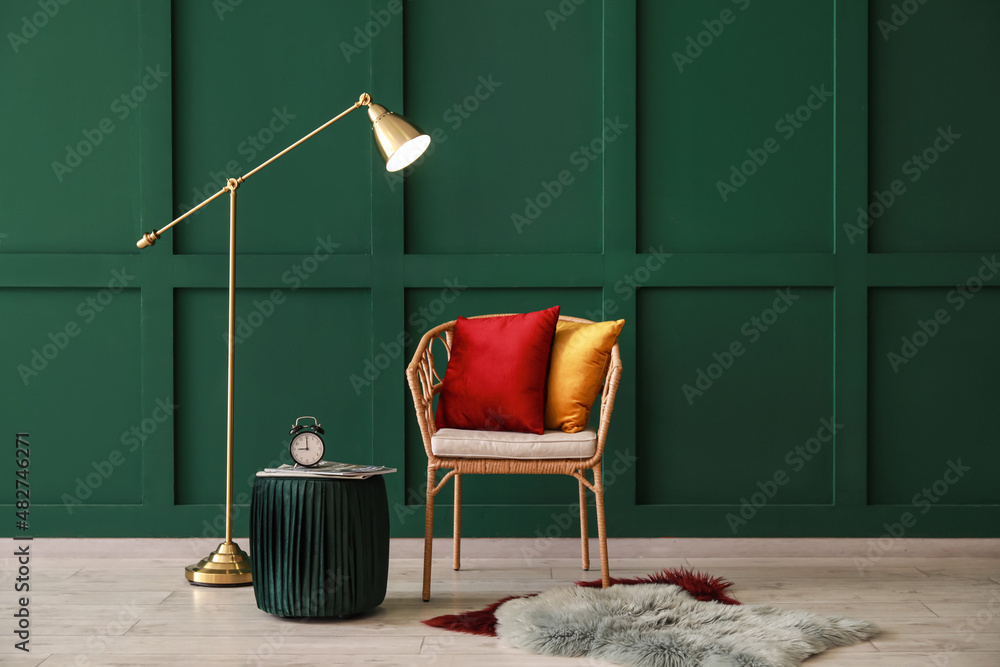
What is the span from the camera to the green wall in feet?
9.64

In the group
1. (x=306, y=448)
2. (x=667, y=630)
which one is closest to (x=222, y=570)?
(x=306, y=448)

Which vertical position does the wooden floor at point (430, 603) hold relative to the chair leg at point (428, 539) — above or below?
below

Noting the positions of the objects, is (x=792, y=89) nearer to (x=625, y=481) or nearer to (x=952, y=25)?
(x=952, y=25)

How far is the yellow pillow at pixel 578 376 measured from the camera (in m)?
2.52

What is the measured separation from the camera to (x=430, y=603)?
2.37 metres

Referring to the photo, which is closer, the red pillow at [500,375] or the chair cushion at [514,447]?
the chair cushion at [514,447]

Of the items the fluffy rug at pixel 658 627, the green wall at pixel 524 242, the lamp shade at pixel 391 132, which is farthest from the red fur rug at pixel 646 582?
the lamp shade at pixel 391 132

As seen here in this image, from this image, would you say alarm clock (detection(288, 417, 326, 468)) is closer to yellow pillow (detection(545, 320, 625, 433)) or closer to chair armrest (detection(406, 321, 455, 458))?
chair armrest (detection(406, 321, 455, 458))

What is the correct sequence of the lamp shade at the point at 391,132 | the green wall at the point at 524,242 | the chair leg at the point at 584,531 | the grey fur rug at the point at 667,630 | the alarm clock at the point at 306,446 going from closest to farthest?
the grey fur rug at the point at 667,630 → the alarm clock at the point at 306,446 → the lamp shade at the point at 391,132 → the chair leg at the point at 584,531 → the green wall at the point at 524,242

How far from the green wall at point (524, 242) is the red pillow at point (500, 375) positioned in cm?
39

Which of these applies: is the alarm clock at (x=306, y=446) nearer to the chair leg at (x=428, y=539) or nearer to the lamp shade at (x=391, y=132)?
the chair leg at (x=428, y=539)

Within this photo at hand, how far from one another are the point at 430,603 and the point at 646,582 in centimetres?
66

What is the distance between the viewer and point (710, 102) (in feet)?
9.75

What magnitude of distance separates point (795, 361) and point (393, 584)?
163cm
